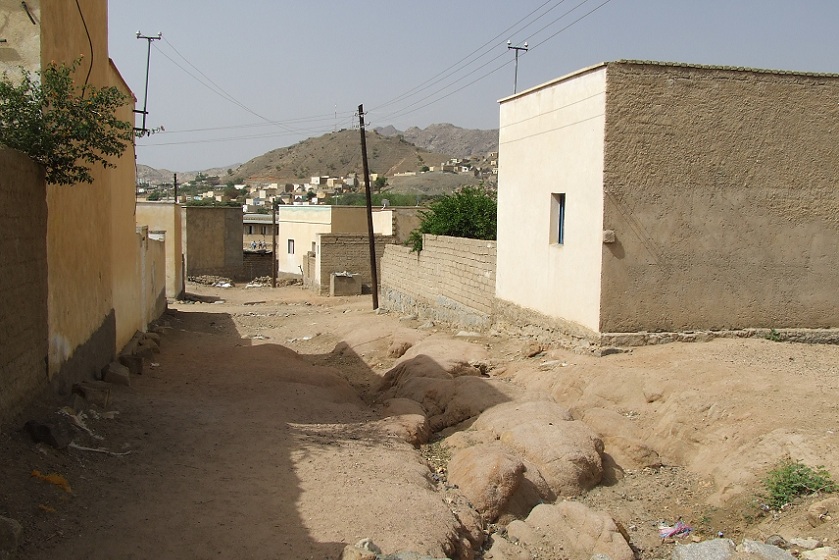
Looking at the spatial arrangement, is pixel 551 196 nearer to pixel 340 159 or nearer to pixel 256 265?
pixel 256 265

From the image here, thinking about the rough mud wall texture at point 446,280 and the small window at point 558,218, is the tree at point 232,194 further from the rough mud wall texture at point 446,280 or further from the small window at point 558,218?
the small window at point 558,218

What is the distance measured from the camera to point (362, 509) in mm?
6078

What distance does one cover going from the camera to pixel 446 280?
58.2ft

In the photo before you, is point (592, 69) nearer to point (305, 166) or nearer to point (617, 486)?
point (617, 486)

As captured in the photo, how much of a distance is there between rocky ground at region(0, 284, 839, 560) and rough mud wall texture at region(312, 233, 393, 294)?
70.9ft

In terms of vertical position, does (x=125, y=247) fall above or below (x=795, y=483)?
above

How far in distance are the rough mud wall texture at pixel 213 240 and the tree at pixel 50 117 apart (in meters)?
35.6

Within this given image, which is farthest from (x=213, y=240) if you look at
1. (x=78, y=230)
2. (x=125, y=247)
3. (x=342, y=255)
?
(x=78, y=230)

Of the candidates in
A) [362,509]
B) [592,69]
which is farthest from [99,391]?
[592,69]

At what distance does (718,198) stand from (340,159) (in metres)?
112

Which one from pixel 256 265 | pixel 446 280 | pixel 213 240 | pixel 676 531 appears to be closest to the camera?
pixel 676 531

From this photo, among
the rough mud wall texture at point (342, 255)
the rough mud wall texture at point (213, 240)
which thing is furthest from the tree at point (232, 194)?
the rough mud wall texture at point (342, 255)

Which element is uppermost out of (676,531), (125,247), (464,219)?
(464,219)

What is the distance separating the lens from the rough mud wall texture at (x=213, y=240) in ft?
138
